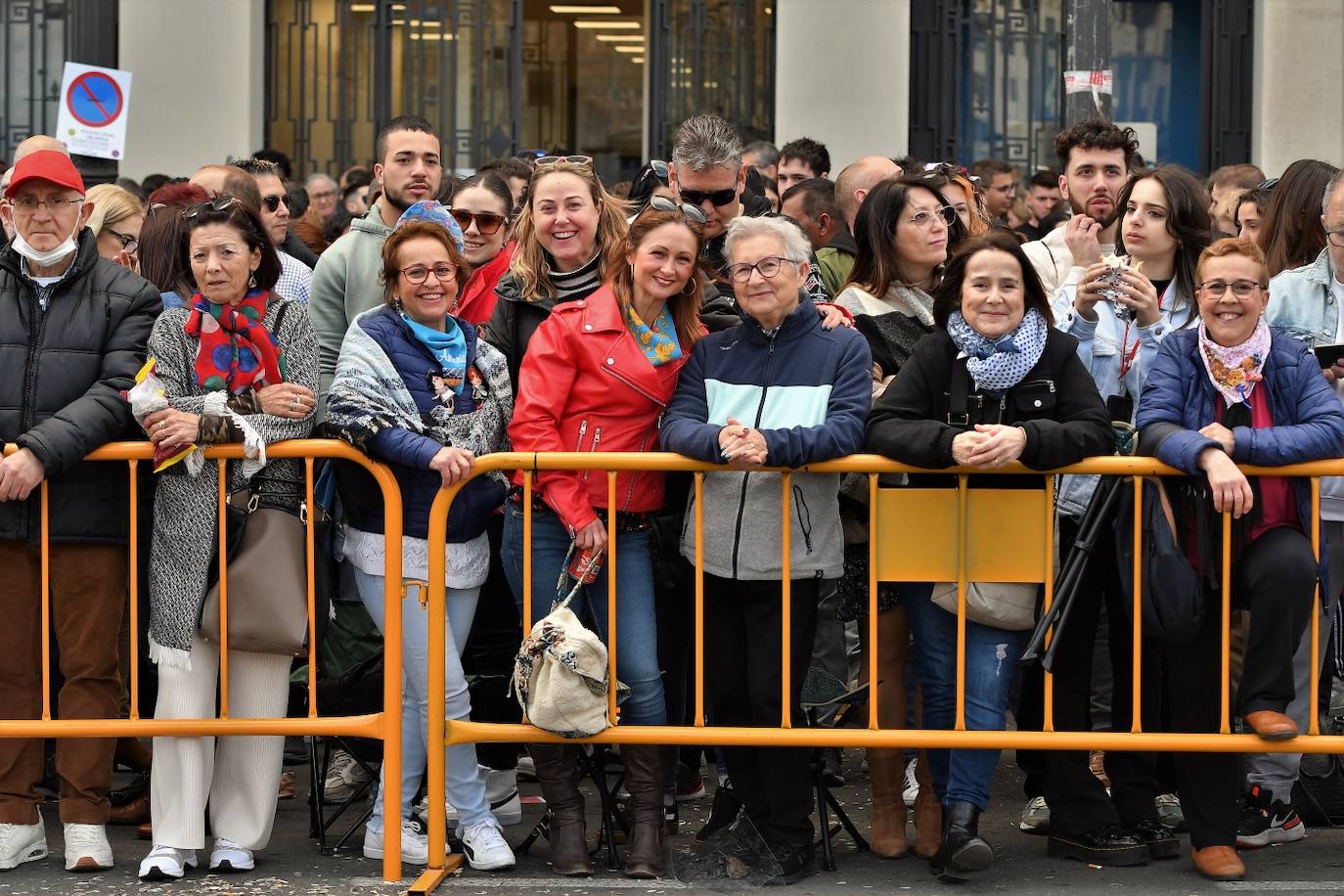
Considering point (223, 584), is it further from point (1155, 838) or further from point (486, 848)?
point (1155, 838)

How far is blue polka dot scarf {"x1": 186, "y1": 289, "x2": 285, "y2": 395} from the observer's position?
605cm

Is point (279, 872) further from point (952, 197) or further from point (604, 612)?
point (952, 197)

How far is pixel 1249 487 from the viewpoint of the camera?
18.8 feet

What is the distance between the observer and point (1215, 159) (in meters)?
14.1

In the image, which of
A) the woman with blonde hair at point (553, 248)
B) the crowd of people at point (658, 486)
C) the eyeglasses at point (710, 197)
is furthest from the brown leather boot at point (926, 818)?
the eyeglasses at point (710, 197)

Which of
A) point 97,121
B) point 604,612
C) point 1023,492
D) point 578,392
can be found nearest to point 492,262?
point 578,392

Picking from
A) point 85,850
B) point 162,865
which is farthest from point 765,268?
point 85,850

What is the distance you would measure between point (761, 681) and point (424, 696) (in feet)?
3.63

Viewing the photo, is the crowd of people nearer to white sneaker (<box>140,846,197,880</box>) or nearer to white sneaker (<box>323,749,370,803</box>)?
white sneaker (<box>140,846,197,880</box>)

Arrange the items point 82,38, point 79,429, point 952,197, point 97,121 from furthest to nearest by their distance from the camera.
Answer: point 82,38 → point 97,121 → point 952,197 → point 79,429

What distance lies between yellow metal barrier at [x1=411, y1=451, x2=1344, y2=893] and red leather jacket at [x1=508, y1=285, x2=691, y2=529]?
0.36 feet

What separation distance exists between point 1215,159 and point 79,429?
1036 cm

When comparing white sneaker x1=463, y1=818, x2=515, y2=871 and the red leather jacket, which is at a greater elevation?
the red leather jacket

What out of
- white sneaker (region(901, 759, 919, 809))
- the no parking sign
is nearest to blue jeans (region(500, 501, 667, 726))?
white sneaker (region(901, 759, 919, 809))
